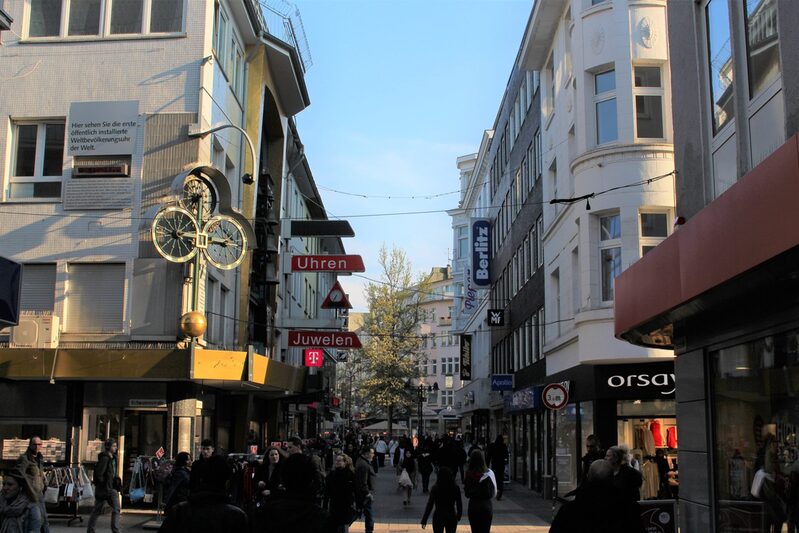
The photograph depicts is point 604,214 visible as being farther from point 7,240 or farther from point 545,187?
point 7,240

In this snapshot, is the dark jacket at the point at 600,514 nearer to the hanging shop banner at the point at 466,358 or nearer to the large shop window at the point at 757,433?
the large shop window at the point at 757,433

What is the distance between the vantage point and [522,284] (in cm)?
3606

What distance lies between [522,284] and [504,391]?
22.0 ft

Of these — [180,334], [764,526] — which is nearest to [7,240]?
[180,334]

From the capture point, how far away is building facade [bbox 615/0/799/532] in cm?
771

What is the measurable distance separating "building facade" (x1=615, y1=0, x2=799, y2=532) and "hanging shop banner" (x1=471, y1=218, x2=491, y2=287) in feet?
115

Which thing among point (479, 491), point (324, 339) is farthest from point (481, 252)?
point (479, 491)

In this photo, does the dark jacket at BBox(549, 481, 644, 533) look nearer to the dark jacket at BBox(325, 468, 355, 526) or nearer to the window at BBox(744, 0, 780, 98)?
the window at BBox(744, 0, 780, 98)

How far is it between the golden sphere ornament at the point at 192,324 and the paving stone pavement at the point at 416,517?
4.09 meters

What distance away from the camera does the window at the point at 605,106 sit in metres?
22.4

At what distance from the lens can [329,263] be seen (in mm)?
28344

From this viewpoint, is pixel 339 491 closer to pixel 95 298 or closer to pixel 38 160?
pixel 95 298

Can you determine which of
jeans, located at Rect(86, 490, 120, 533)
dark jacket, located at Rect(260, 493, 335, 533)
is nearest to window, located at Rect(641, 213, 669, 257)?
jeans, located at Rect(86, 490, 120, 533)

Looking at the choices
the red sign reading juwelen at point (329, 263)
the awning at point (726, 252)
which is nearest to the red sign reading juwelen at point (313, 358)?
the red sign reading juwelen at point (329, 263)
